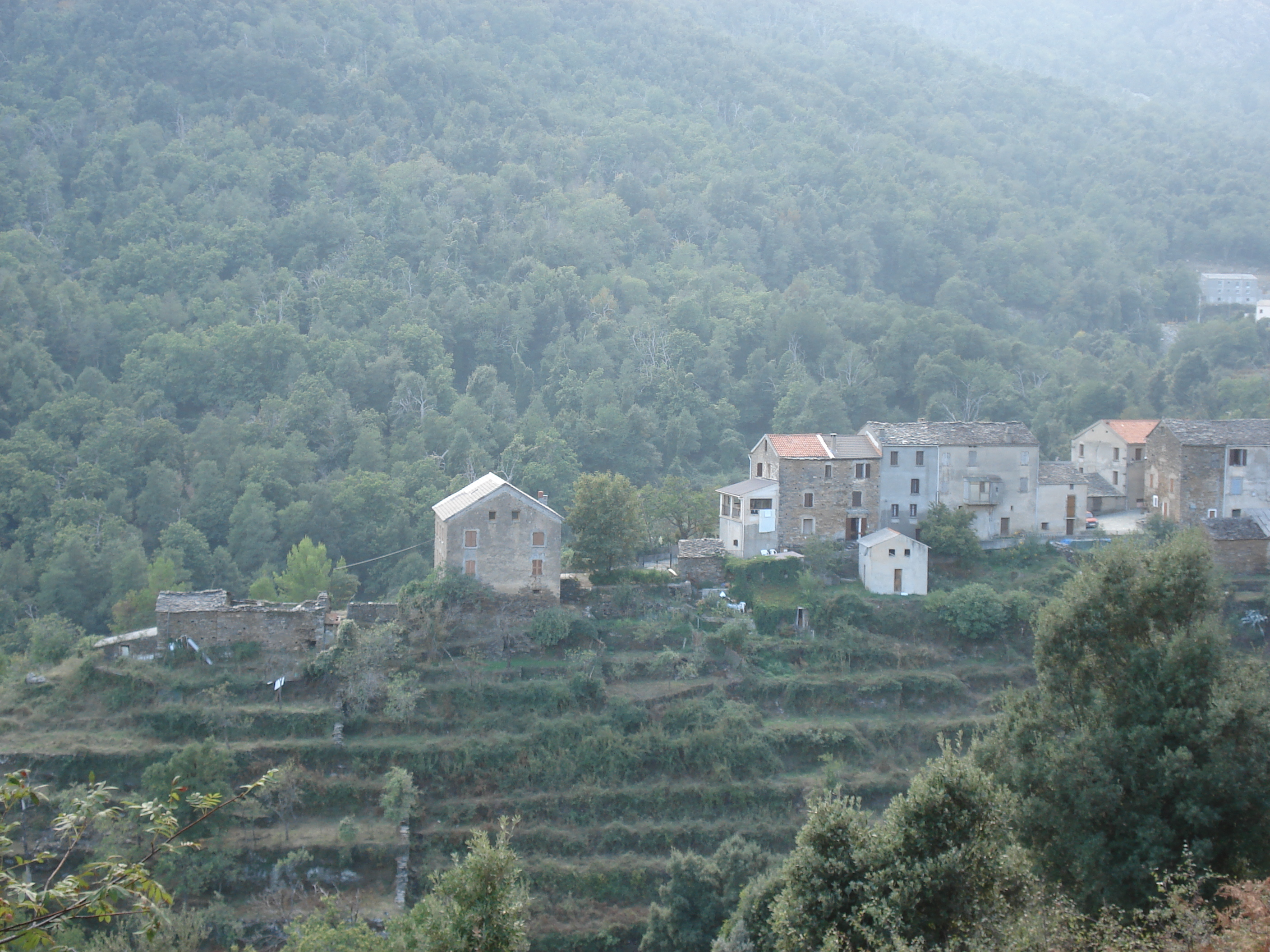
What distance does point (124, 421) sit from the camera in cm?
6072

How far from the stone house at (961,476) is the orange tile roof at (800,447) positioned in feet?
9.12

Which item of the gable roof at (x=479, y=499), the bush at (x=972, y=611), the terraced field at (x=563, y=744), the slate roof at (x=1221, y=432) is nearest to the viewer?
the terraced field at (x=563, y=744)

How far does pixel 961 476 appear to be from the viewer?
4544cm

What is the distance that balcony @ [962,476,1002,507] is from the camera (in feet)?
148

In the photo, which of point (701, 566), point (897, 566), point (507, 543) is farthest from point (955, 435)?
point (507, 543)

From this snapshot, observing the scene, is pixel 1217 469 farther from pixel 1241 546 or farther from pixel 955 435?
pixel 955 435

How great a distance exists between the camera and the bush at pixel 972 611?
3984cm

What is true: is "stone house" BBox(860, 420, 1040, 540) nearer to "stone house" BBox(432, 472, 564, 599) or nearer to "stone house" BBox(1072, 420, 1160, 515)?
"stone house" BBox(1072, 420, 1160, 515)

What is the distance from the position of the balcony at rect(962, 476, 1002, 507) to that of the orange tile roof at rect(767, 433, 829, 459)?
6557 mm

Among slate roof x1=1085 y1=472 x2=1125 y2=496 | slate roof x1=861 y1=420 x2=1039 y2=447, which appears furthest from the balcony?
slate roof x1=1085 y1=472 x2=1125 y2=496

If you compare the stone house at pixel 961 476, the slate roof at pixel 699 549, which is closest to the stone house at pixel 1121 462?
the stone house at pixel 961 476

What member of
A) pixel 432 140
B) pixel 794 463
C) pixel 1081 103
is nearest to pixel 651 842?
pixel 794 463

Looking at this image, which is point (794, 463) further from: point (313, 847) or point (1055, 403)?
point (1055, 403)

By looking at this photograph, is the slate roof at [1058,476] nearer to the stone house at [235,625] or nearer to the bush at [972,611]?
the bush at [972,611]
